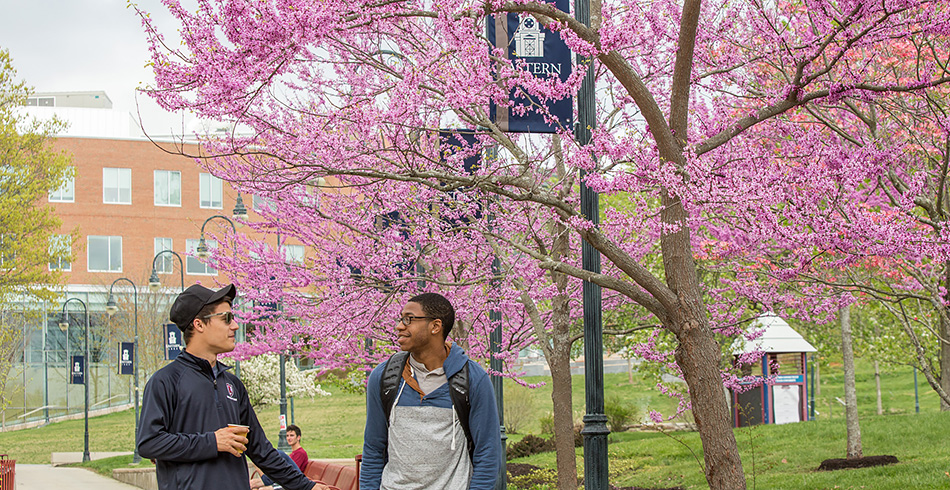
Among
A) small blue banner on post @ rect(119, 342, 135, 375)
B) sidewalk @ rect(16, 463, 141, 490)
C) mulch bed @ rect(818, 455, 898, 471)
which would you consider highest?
small blue banner on post @ rect(119, 342, 135, 375)

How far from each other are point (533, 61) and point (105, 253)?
55.4m

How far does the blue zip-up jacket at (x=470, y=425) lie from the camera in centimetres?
429

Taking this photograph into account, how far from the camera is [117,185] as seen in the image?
199ft

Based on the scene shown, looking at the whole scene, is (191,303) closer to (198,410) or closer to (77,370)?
(198,410)

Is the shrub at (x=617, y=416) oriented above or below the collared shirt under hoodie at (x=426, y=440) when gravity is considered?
below

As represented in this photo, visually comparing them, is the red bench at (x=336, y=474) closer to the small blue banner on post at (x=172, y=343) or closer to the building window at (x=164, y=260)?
the small blue banner on post at (x=172, y=343)

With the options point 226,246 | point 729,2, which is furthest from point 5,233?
point 729,2

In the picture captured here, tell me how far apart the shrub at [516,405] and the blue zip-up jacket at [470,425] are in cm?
3065

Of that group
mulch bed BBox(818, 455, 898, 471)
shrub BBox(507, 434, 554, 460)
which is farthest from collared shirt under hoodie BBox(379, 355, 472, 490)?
shrub BBox(507, 434, 554, 460)

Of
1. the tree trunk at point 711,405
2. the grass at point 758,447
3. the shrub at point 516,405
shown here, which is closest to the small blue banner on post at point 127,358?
the grass at point 758,447

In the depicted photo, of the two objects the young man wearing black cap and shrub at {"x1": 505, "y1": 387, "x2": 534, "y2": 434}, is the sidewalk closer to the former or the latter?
shrub at {"x1": 505, "y1": 387, "x2": 534, "y2": 434}

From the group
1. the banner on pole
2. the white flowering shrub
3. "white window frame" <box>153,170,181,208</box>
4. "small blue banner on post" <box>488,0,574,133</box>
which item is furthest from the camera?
"white window frame" <box>153,170,181,208</box>

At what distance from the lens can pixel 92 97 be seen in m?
83.6

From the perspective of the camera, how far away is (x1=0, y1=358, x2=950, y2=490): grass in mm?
14312
